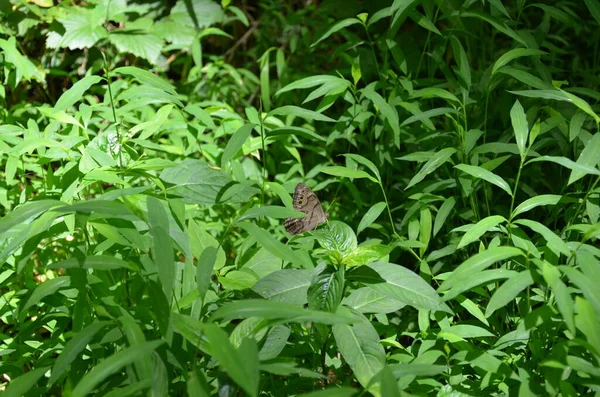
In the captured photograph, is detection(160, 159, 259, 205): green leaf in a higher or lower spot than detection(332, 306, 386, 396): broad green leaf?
higher

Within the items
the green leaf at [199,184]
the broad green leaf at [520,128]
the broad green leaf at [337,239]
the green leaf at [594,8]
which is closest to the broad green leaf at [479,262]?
the broad green leaf at [337,239]

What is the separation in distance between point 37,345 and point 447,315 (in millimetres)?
991

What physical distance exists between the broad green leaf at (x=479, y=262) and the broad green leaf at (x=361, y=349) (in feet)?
0.55

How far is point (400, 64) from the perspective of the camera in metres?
1.93

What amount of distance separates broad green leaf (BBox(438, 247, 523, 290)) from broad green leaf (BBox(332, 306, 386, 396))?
166 mm

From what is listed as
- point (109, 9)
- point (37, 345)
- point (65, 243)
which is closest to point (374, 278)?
point (37, 345)

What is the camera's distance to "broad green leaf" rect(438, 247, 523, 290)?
1128mm

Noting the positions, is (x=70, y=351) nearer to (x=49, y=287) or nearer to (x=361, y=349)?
(x=49, y=287)

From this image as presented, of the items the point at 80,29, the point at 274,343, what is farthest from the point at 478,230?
the point at 80,29

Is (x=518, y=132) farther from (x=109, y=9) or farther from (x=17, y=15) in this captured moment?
(x=17, y=15)

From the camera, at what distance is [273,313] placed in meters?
0.97

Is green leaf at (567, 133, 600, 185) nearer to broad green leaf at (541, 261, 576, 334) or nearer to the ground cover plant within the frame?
the ground cover plant

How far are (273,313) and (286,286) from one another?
10.2 inches

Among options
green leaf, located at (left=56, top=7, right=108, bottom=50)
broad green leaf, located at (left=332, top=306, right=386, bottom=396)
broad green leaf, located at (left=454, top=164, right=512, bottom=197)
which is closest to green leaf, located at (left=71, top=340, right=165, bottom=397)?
broad green leaf, located at (left=332, top=306, right=386, bottom=396)
